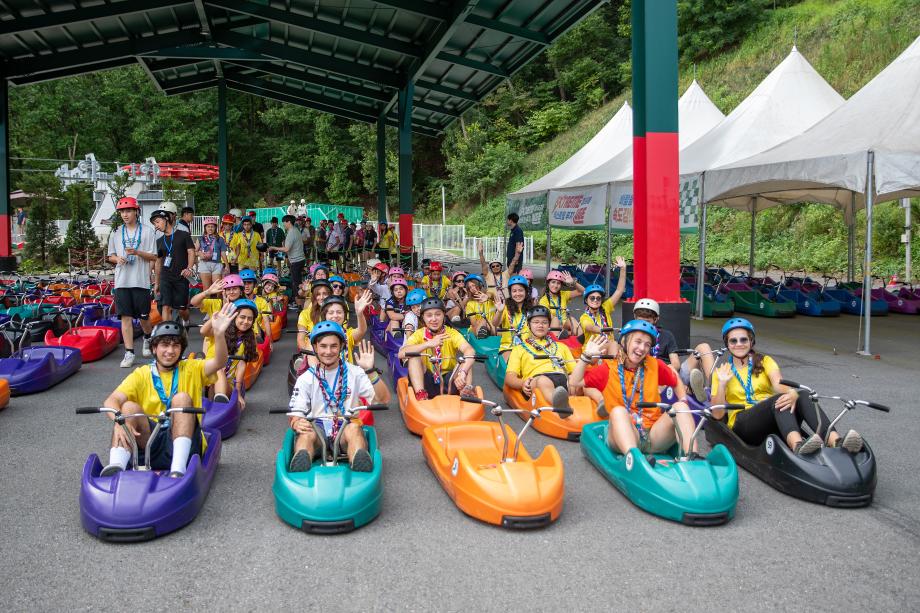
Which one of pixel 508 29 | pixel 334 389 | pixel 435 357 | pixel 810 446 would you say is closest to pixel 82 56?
pixel 508 29

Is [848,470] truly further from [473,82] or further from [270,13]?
[473,82]

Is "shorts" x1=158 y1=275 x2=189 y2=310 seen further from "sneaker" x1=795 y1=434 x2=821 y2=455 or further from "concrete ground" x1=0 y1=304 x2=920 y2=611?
"sneaker" x1=795 y1=434 x2=821 y2=455

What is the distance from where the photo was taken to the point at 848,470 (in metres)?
4.52

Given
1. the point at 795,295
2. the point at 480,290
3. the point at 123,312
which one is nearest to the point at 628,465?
the point at 480,290

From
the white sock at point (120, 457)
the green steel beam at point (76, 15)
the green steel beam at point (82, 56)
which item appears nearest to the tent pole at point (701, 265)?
the green steel beam at point (76, 15)

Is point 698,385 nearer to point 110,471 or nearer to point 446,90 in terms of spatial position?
point 110,471

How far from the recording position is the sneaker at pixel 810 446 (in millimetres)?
4598

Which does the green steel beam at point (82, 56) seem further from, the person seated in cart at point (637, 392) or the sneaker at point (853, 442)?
the sneaker at point (853, 442)

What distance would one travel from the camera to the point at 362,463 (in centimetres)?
441

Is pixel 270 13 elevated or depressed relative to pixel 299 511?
elevated

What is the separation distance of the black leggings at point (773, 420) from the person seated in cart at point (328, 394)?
2.74 m

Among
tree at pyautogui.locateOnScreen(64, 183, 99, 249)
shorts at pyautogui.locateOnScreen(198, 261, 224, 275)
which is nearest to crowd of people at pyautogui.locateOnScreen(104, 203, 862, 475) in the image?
shorts at pyautogui.locateOnScreen(198, 261, 224, 275)

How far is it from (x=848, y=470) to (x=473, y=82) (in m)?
16.2

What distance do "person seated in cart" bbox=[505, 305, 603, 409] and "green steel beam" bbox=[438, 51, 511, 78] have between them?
36.2 feet
